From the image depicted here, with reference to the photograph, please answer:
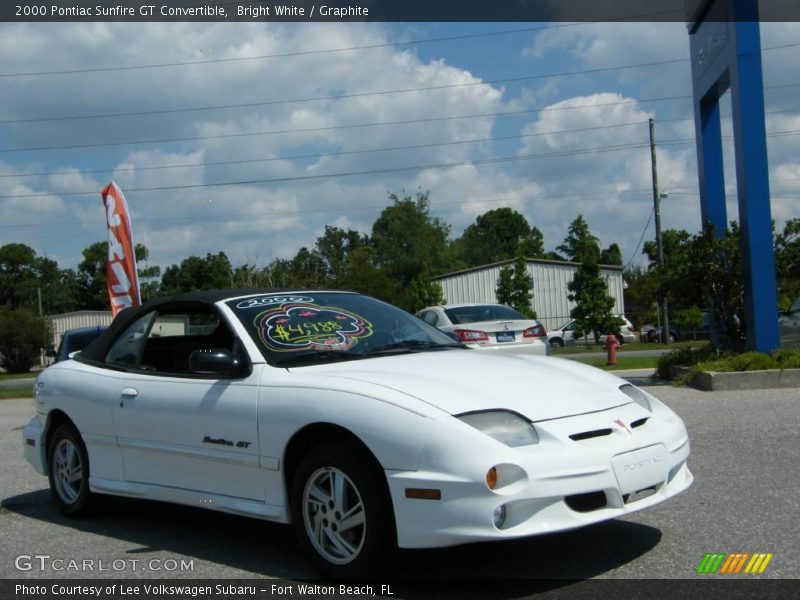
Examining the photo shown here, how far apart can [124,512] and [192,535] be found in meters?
1.02

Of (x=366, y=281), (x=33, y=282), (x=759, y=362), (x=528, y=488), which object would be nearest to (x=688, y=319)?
(x=366, y=281)

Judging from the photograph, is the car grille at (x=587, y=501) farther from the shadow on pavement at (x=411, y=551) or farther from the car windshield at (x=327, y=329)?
the car windshield at (x=327, y=329)

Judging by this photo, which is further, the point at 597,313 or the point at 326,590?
the point at 597,313

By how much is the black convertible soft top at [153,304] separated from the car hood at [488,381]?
3.65 feet

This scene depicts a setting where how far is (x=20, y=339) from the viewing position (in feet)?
171

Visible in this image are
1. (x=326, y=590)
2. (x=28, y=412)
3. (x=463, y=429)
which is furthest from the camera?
(x=28, y=412)

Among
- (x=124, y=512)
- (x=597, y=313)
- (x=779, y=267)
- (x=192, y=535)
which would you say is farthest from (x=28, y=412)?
(x=597, y=313)

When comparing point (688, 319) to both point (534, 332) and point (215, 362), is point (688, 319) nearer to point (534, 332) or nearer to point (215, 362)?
point (534, 332)

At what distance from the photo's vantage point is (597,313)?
137 ft

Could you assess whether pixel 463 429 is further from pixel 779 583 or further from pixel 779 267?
pixel 779 267

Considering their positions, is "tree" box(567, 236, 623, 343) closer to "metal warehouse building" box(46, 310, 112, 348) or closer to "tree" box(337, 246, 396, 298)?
"tree" box(337, 246, 396, 298)

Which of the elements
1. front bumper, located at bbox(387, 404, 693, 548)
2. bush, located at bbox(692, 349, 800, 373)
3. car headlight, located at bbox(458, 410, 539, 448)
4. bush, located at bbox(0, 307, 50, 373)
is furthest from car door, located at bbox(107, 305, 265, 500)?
bush, located at bbox(0, 307, 50, 373)

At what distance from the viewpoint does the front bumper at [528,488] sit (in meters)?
3.88

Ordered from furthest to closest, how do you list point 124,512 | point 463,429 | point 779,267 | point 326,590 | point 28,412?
point 28,412, point 779,267, point 124,512, point 326,590, point 463,429
